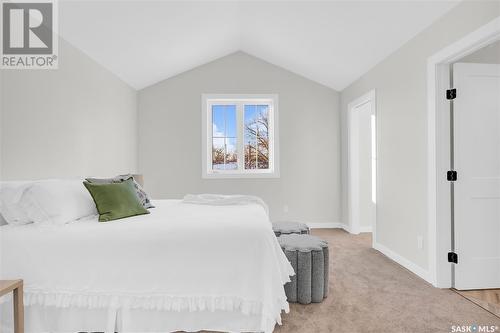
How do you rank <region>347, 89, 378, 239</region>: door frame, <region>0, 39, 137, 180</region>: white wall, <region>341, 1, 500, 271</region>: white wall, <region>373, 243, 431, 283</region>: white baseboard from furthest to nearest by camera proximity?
<region>347, 89, 378, 239</region>: door frame → <region>373, 243, 431, 283</region>: white baseboard → <region>341, 1, 500, 271</region>: white wall → <region>0, 39, 137, 180</region>: white wall

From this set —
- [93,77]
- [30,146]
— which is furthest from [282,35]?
[30,146]

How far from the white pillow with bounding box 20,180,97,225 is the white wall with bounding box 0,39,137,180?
0.57 m

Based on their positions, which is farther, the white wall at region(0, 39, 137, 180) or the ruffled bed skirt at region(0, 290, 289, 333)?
the white wall at region(0, 39, 137, 180)

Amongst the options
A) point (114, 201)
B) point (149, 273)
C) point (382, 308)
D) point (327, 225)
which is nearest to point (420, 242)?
point (382, 308)

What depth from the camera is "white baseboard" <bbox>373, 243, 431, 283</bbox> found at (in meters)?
2.85

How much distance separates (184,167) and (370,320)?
3.77 meters

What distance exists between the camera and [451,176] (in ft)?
8.69

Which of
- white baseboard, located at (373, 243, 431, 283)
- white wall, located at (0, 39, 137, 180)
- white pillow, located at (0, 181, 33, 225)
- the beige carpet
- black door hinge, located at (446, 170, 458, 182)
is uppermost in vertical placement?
white wall, located at (0, 39, 137, 180)

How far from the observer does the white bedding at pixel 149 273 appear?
69.1 inches

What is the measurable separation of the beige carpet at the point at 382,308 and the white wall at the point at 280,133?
2.18 m
